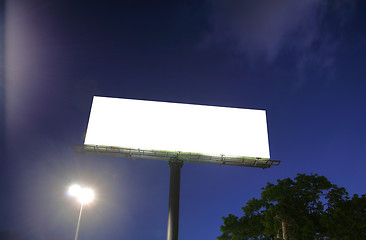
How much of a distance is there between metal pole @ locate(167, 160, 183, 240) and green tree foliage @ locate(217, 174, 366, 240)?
5429mm

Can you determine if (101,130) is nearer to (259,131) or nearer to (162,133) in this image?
(162,133)

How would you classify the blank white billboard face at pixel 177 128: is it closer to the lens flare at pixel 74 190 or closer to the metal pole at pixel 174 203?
the metal pole at pixel 174 203

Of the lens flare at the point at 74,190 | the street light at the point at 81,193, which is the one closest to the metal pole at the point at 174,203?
the street light at the point at 81,193

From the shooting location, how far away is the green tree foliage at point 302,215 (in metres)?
15.7

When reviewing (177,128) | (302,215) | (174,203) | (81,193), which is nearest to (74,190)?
(81,193)

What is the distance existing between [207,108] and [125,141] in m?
6.98

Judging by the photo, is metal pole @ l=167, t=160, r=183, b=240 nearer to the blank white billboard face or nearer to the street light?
the blank white billboard face

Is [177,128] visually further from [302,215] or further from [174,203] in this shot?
[302,215]

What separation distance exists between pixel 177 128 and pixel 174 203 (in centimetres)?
561

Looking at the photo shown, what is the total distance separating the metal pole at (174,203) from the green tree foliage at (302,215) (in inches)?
214

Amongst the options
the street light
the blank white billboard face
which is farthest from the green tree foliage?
the street light

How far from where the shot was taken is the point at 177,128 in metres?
20.2

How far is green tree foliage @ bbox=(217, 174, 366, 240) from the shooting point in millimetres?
15656

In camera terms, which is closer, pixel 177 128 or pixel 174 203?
pixel 174 203
